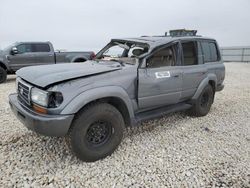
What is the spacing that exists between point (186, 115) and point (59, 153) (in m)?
3.01

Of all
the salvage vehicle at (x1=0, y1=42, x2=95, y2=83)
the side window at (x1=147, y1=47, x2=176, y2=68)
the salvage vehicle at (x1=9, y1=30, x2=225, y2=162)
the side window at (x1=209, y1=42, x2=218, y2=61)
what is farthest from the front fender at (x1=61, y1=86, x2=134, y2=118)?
the salvage vehicle at (x1=0, y1=42, x2=95, y2=83)

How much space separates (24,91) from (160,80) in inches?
82.4

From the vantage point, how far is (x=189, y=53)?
169 inches

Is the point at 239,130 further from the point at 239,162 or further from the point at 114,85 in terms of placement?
the point at 114,85

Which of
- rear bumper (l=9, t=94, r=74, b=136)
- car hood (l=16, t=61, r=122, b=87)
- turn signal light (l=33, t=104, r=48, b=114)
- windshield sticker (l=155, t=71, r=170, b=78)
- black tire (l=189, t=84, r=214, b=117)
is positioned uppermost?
car hood (l=16, t=61, r=122, b=87)

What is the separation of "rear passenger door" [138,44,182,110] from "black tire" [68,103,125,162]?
603 millimetres

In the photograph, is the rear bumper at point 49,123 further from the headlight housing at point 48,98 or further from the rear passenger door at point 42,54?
the rear passenger door at point 42,54

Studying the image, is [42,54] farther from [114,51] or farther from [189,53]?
[189,53]

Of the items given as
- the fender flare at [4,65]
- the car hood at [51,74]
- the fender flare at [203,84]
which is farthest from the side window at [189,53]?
the fender flare at [4,65]

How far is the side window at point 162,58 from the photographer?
11.8ft

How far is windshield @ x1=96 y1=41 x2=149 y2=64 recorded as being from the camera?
12.0 feet

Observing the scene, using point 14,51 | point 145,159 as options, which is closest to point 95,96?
point 145,159

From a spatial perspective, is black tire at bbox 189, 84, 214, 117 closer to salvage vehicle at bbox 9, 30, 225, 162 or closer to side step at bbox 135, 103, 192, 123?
salvage vehicle at bbox 9, 30, 225, 162

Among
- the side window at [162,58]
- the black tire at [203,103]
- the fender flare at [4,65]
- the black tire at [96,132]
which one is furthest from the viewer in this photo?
the fender flare at [4,65]
